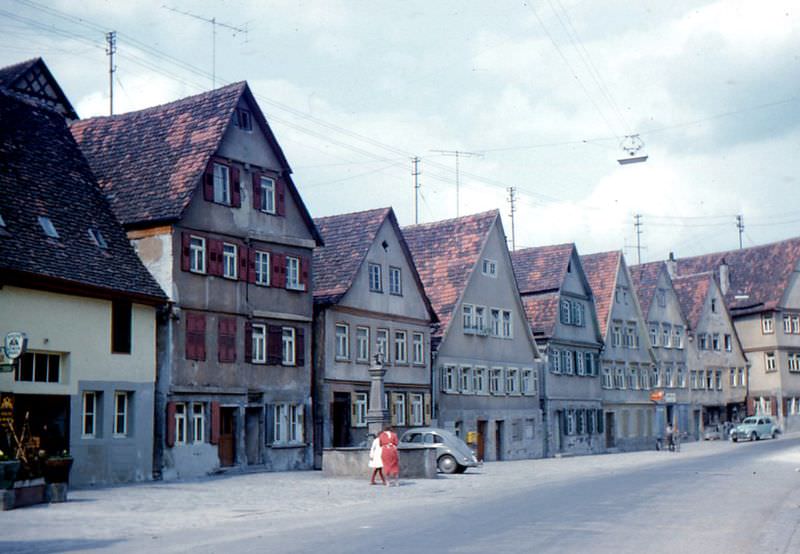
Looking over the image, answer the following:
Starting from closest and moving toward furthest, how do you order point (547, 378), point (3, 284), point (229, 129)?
point (3, 284) → point (229, 129) → point (547, 378)

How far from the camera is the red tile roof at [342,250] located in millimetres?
43969

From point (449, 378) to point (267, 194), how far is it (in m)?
15.3

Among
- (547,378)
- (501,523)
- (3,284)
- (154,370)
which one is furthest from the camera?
(547,378)

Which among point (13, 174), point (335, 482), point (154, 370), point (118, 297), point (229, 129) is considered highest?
point (229, 129)

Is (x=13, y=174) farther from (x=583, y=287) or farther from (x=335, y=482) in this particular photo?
(x=583, y=287)

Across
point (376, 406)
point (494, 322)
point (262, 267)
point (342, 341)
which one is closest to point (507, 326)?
point (494, 322)

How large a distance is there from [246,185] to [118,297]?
319 inches

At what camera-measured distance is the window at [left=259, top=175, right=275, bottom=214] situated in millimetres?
39562

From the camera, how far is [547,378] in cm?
5953

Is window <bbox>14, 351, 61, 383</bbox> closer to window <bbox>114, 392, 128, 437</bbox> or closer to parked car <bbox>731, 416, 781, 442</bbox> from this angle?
window <bbox>114, 392, 128, 437</bbox>

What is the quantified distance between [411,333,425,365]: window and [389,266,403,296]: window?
228 cm

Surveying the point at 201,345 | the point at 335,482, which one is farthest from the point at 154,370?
the point at 335,482

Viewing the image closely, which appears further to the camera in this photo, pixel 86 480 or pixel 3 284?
pixel 86 480

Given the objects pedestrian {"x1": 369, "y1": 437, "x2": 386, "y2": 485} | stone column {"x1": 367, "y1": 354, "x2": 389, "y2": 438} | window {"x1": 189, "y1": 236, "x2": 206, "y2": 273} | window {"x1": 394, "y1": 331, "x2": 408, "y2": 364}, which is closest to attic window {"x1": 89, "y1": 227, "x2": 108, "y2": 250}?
window {"x1": 189, "y1": 236, "x2": 206, "y2": 273}
